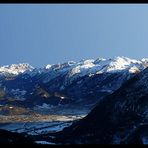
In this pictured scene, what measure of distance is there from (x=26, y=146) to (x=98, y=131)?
518 ft

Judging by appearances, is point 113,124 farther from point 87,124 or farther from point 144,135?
point 144,135

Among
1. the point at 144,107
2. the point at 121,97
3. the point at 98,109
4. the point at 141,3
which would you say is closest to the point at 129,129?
the point at 144,107

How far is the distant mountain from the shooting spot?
144 m

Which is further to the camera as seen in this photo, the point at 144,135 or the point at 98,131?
the point at 98,131

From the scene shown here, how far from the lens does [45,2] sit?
749 centimetres

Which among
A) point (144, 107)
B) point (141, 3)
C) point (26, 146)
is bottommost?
point (26, 146)

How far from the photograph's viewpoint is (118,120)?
163000mm

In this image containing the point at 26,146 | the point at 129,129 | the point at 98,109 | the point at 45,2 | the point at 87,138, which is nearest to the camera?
the point at 26,146

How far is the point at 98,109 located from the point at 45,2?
18581 centimetres

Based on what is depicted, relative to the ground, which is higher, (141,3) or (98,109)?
(98,109)

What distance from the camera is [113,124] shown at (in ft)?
532

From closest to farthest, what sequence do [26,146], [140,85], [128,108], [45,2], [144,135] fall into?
1. [26,146]
2. [45,2]
3. [144,135]
4. [128,108]
5. [140,85]

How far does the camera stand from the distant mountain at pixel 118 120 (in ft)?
472

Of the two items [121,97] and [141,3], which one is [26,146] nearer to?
[141,3]
